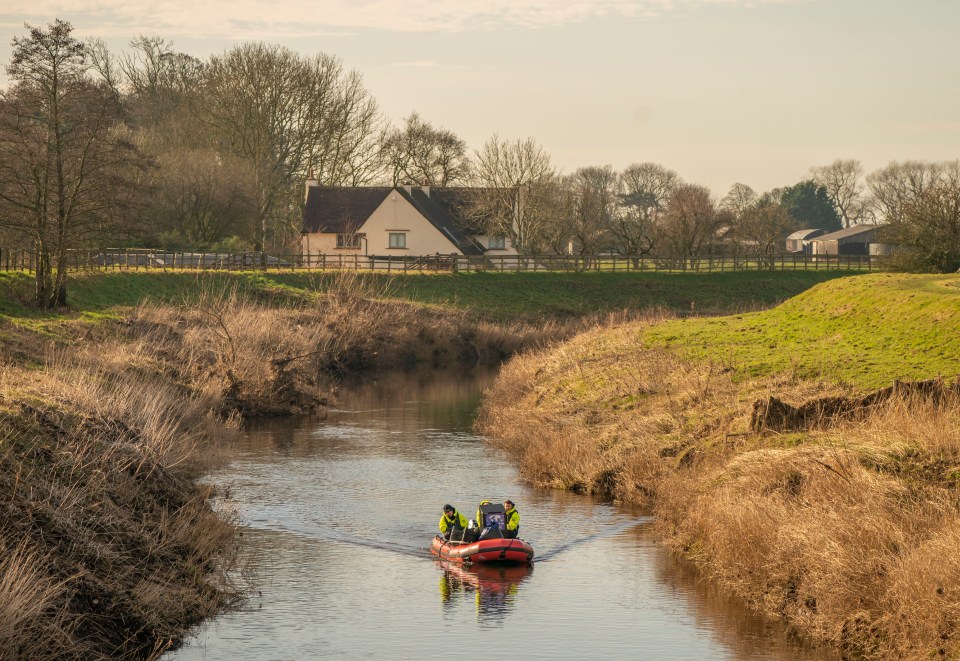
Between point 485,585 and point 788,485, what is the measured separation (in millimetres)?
5721

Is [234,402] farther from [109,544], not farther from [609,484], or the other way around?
[109,544]

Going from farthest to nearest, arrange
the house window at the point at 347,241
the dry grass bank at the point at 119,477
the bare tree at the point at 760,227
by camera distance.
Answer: the bare tree at the point at 760,227 → the house window at the point at 347,241 → the dry grass bank at the point at 119,477

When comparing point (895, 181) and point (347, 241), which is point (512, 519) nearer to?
point (347, 241)

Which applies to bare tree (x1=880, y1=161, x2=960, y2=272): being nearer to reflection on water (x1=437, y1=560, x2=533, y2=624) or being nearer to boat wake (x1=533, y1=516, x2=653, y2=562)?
boat wake (x1=533, y1=516, x2=653, y2=562)

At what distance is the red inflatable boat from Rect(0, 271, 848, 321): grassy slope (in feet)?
117

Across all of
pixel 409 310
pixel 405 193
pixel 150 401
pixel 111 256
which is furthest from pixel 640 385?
pixel 405 193

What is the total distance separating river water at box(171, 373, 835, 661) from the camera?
62.1ft

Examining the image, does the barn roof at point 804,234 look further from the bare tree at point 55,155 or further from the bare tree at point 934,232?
the bare tree at point 55,155

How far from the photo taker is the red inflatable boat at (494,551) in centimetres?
2350

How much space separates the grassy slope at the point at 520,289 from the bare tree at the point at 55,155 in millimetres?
4761

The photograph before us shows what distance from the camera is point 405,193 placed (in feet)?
298

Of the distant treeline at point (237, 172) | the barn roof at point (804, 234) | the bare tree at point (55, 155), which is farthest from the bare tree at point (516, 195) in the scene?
the barn roof at point (804, 234)

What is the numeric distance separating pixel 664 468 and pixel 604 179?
109 meters

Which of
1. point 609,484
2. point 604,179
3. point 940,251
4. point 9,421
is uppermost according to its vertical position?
point 604,179
